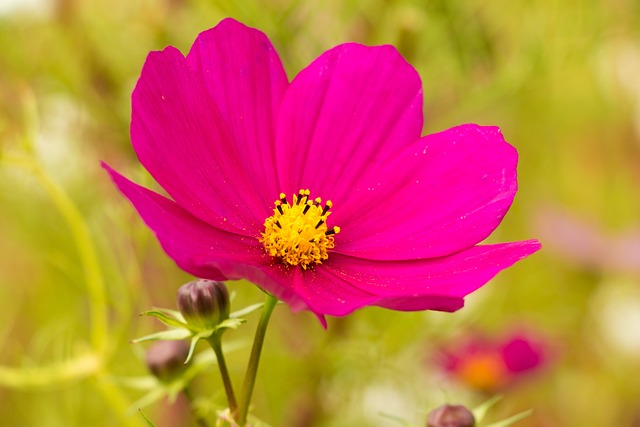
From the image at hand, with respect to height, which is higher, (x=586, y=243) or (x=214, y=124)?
(x=586, y=243)

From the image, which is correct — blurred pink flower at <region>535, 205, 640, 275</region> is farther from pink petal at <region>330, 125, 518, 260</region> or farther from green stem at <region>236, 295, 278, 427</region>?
green stem at <region>236, 295, 278, 427</region>

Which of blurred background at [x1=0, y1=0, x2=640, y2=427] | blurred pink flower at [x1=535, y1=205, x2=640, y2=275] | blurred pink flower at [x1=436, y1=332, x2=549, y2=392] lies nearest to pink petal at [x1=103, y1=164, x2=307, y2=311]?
blurred background at [x1=0, y1=0, x2=640, y2=427]

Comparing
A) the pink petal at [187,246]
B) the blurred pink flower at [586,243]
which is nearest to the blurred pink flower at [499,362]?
the blurred pink flower at [586,243]

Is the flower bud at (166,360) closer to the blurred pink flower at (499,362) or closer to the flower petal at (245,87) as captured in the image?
the flower petal at (245,87)

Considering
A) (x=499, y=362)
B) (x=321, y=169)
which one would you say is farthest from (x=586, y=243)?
(x=321, y=169)

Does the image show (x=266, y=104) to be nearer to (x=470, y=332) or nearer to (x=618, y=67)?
(x=470, y=332)

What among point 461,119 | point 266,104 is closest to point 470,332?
point 461,119

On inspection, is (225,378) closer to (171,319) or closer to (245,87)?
(171,319)

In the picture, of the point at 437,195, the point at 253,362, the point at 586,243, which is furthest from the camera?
the point at 586,243
